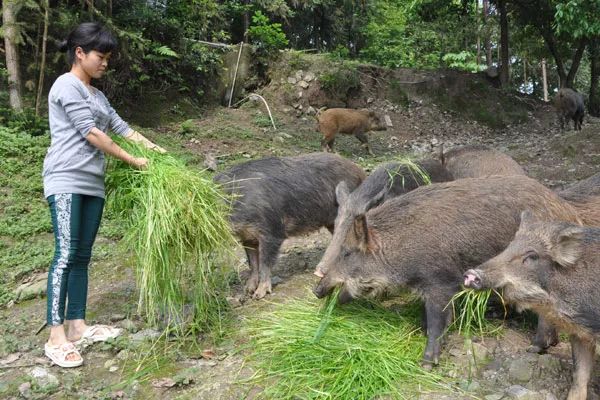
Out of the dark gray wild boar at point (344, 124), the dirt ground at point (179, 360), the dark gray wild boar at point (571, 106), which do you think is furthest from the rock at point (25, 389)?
the dark gray wild boar at point (571, 106)

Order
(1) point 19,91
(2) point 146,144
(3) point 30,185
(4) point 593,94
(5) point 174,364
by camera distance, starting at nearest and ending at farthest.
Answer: (5) point 174,364 → (2) point 146,144 → (3) point 30,185 → (1) point 19,91 → (4) point 593,94

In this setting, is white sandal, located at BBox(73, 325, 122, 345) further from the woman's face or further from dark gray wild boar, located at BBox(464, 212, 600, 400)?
dark gray wild boar, located at BBox(464, 212, 600, 400)

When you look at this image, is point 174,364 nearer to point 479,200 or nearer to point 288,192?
point 288,192

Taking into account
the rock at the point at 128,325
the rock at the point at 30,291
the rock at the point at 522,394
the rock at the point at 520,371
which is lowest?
the rock at the point at 30,291

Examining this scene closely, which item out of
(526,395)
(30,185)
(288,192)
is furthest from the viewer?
(30,185)

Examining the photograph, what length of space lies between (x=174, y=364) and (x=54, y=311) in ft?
2.99

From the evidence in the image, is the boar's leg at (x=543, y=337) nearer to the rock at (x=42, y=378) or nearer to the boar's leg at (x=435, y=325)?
the boar's leg at (x=435, y=325)

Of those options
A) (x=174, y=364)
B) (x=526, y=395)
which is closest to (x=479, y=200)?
(x=526, y=395)

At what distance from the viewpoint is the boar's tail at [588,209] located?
166 inches

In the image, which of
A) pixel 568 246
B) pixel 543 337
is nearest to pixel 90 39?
pixel 568 246

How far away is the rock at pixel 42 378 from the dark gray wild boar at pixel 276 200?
5.95ft

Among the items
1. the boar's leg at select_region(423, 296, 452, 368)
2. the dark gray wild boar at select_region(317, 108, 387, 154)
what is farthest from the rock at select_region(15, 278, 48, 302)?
the dark gray wild boar at select_region(317, 108, 387, 154)

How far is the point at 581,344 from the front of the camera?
3262 mm

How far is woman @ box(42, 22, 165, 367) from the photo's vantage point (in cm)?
372
